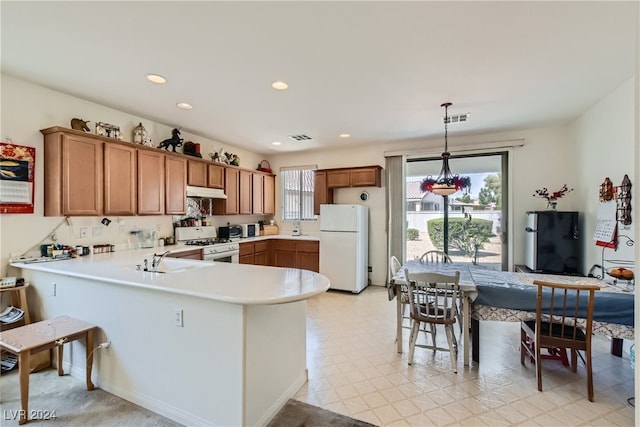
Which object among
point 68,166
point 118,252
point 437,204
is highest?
point 68,166

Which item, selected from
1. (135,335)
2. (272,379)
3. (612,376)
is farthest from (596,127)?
(135,335)

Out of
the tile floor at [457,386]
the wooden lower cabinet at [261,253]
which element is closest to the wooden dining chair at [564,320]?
the tile floor at [457,386]

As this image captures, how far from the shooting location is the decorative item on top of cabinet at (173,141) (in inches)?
160

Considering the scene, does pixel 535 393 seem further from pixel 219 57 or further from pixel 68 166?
pixel 68 166

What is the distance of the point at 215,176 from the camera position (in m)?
4.79

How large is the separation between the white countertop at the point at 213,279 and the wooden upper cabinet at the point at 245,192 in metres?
2.65

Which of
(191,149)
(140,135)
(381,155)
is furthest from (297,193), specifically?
(140,135)

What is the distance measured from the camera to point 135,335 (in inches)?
80.5

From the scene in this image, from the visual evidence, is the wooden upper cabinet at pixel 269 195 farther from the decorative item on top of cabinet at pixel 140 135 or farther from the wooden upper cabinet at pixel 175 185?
the decorative item on top of cabinet at pixel 140 135

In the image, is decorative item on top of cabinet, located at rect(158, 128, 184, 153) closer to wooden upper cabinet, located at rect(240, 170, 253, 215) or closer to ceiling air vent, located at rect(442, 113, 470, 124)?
wooden upper cabinet, located at rect(240, 170, 253, 215)

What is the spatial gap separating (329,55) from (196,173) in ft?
9.85

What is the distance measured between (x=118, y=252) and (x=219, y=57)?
2696mm

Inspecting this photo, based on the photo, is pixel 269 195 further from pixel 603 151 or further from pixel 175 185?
pixel 603 151

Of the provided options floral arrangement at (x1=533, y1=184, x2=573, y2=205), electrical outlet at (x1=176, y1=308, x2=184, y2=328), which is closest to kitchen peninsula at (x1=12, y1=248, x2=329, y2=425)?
electrical outlet at (x1=176, y1=308, x2=184, y2=328)
